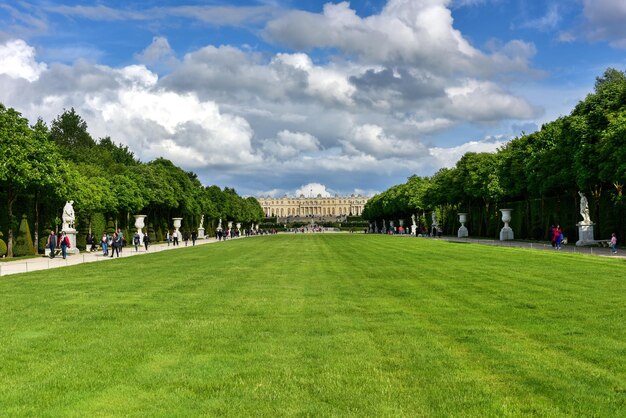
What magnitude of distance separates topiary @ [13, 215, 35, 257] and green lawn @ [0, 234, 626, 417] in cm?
2709

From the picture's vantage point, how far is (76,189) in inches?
1934

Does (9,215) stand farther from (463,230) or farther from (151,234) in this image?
(463,230)

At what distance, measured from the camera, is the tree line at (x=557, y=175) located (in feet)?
140

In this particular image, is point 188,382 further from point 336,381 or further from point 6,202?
point 6,202

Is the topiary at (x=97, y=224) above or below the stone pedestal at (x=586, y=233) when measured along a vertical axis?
above

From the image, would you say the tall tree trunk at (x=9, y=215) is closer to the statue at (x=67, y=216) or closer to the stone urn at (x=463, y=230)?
the statue at (x=67, y=216)

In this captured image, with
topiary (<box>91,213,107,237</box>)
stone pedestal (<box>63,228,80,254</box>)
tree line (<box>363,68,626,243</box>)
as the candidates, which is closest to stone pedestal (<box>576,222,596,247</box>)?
tree line (<box>363,68,626,243</box>)

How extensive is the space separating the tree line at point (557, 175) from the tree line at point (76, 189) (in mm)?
35650

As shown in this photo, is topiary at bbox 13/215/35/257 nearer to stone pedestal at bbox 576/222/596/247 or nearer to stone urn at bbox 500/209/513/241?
stone pedestal at bbox 576/222/596/247

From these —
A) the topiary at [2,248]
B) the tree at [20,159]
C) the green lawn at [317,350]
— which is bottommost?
the green lawn at [317,350]

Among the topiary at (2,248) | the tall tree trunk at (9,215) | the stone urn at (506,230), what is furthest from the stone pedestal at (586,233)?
the topiary at (2,248)

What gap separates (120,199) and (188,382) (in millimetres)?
58809

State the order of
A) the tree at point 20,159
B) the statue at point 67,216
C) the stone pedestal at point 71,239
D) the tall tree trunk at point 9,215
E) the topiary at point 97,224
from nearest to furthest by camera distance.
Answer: the tree at point 20,159
the tall tree trunk at point 9,215
the statue at point 67,216
the stone pedestal at point 71,239
the topiary at point 97,224

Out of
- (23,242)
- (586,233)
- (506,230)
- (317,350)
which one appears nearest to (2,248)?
(23,242)
